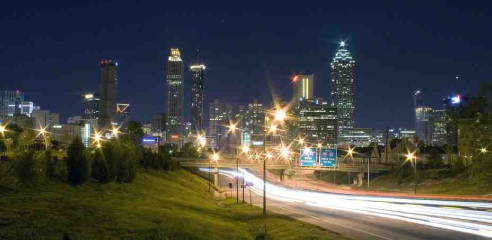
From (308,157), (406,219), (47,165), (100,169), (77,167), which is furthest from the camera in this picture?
(308,157)

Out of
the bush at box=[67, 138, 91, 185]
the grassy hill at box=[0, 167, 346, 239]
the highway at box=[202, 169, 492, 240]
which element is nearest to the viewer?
the grassy hill at box=[0, 167, 346, 239]

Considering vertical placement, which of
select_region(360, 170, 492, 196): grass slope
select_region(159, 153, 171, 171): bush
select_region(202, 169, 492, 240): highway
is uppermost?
select_region(159, 153, 171, 171): bush

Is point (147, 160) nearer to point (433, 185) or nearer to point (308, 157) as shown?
point (308, 157)

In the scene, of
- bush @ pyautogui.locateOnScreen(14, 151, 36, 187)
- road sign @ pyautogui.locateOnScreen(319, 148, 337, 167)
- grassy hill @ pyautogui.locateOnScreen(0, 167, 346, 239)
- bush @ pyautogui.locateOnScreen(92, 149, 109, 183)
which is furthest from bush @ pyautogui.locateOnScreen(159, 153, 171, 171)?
bush @ pyautogui.locateOnScreen(14, 151, 36, 187)

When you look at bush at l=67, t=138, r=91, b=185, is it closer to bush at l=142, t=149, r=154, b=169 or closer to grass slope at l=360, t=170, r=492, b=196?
bush at l=142, t=149, r=154, b=169

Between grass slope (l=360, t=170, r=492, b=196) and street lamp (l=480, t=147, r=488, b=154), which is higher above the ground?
street lamp (l=480, t=147, r=488, b=154)

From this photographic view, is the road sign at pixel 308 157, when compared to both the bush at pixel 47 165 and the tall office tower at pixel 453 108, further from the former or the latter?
the bush at pixel 47 165

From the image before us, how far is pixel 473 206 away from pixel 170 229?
93.8 feet

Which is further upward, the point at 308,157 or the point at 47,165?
the point at 47,165

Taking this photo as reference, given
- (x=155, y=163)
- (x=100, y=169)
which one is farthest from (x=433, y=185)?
(x=100, y=169)

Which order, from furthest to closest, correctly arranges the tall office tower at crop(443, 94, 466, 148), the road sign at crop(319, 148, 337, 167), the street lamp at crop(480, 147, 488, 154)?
the road sign at crop(319, 148, 337, 167) → the tall office tower at crop(443, 94, 466, 148) → the street lamp at crop(480, 147, 488, 154)

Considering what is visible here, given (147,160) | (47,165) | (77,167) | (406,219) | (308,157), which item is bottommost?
(406,219)

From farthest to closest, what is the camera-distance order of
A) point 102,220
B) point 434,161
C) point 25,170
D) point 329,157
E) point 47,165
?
point 434,161 → point 329,157 → point 47,165 → point 25,170 → point 102,220

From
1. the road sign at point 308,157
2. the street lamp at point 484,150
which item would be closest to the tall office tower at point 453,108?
the street lamp at point 484,150
